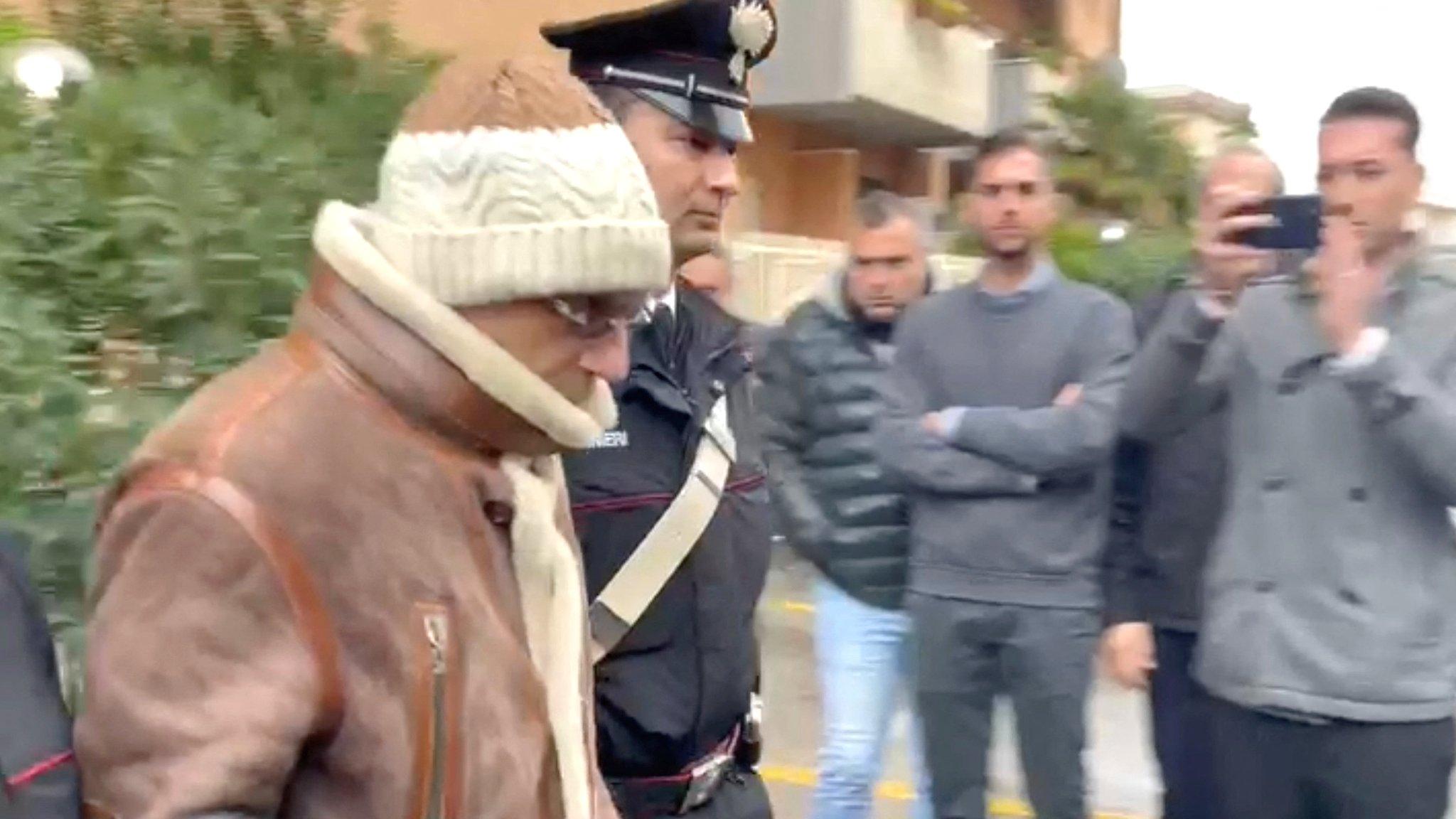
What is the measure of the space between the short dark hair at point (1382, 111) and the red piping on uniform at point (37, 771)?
2.77m

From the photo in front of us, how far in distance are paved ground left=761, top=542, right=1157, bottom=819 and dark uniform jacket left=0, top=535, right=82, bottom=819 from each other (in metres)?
4.55

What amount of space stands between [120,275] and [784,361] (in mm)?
2635

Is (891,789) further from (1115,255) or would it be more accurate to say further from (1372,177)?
(1115,255)

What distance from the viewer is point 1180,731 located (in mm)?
4918

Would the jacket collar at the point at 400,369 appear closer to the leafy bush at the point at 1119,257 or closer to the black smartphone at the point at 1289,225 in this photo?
the black smartphone at the point at 1289,225

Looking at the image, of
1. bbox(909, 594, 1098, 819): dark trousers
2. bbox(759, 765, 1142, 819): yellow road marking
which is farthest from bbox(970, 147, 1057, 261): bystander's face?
bbox(759, 765, 1142, 819): yellow road marking

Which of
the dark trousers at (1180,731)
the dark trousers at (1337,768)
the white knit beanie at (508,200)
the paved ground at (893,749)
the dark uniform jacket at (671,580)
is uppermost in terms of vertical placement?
the white knit beanie at (508,200)

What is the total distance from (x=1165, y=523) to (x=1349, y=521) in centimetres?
129

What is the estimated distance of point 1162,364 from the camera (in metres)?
4.14

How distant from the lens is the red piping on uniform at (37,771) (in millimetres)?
1774

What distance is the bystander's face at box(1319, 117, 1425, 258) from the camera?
3631 mm

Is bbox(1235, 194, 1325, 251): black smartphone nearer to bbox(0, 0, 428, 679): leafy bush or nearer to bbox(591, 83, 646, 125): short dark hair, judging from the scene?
bbox(591, 83, 646, 125): short dark hair

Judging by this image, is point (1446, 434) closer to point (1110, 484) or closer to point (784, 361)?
point (1110, 484)

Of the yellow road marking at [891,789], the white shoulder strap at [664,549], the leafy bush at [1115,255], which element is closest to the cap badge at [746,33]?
the white shoulder strap at [664,549]
